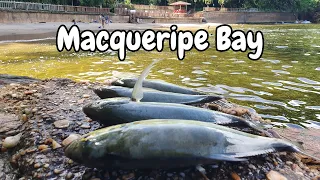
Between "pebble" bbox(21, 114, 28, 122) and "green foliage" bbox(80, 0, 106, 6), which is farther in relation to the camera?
"green foliage" bbox(80, 0, 106, 6)

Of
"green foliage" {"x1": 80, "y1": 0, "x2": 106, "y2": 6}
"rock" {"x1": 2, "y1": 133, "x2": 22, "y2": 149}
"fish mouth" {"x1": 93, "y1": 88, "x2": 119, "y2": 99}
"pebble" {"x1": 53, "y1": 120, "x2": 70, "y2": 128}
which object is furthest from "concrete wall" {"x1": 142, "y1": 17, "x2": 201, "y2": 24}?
"rock" {"x1": 2, "y1": 133, "x2": 22, "y2": 149}

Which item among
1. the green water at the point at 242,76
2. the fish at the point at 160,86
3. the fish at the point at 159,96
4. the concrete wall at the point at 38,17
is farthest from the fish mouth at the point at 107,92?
the concrete wall at the point at 38,17

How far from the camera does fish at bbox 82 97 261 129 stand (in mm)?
2695

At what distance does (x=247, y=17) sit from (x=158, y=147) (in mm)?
79716

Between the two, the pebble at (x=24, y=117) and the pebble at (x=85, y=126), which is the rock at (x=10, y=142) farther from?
the pebble at (x=85, y=126)

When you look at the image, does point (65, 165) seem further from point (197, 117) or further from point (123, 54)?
point (123, 54)

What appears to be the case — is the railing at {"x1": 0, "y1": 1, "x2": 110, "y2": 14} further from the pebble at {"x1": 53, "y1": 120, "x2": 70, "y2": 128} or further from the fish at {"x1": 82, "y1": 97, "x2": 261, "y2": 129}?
the fish at {"x1": 82, "y1": 97, "x2": 261, "y2": 129}

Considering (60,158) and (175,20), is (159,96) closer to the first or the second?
(60,158)

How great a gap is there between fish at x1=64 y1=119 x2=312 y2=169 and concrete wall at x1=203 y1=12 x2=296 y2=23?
7210 centimetres

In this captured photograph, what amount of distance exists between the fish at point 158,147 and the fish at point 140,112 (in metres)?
0.38

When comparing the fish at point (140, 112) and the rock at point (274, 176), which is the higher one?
the fish at point (140, 112)

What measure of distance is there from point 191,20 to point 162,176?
219 feet

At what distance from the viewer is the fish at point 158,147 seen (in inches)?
82.0

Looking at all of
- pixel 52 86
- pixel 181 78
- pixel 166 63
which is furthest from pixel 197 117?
pixel 166 63
